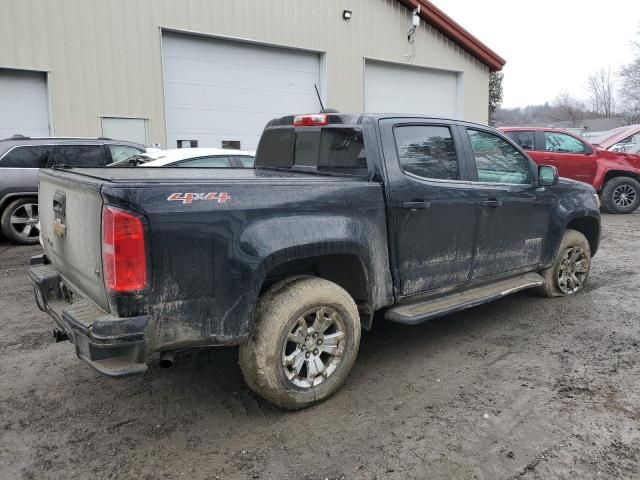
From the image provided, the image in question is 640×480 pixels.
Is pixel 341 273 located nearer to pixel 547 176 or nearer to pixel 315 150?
pixel 315 150

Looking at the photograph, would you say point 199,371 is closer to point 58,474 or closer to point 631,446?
point 58,474

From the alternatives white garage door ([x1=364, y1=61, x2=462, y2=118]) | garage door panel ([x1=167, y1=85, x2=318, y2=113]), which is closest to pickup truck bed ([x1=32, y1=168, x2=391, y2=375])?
garage door panel ([x1=167, y1=85, x2=318, y2=113])

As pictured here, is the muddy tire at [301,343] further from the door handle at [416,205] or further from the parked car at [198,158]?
the parked car at [198,158]

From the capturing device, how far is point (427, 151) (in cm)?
414

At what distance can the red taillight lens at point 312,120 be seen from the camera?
A: 4.09 meters

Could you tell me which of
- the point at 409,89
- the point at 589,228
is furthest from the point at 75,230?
the point at 409,89

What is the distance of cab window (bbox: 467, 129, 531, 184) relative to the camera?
14.8ft

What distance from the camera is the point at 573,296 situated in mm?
5715

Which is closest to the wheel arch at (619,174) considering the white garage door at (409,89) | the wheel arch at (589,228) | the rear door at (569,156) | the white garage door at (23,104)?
the rear door at (569,156)

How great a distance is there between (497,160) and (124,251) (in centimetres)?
333

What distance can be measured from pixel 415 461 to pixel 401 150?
213cm

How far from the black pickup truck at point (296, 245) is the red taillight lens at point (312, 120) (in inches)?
1.0

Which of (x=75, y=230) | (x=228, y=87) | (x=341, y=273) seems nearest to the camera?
(x=75, y=230)

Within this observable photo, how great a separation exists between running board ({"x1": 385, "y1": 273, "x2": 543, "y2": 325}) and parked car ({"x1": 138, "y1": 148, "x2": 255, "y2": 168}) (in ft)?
14.7
